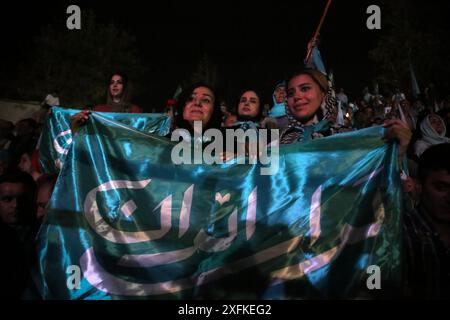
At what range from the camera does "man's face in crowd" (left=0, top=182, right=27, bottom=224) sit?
2867mm

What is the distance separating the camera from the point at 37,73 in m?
29.5

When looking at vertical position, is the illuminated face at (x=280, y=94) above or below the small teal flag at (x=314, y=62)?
below

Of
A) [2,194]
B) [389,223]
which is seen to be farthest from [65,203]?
[389,223]

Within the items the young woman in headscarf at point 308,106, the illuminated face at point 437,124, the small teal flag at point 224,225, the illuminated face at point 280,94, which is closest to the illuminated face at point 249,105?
the young woman in headscarf at point 308,106

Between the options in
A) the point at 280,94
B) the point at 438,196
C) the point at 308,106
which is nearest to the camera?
the point at 438,196

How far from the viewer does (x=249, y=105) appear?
4684mm

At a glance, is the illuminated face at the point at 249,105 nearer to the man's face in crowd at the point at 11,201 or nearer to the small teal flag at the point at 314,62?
the small teal flag at the point at 314,62

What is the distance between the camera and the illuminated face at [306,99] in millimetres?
3406

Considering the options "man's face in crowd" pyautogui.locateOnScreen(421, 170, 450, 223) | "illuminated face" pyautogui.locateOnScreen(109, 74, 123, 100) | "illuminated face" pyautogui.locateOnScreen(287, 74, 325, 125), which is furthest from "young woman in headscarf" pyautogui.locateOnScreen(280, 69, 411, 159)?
"illuminated face" pyautogui.locateOnScreen(109, 74, 123, 100)

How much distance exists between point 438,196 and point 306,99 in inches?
50.2

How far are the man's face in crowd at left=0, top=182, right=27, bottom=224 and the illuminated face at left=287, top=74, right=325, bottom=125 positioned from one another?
6.27 ft

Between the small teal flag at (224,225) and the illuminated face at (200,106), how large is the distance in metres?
0.66

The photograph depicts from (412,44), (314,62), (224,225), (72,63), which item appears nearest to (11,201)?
(224,225)

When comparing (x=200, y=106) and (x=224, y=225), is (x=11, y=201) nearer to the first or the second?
(x=224, y=225)
